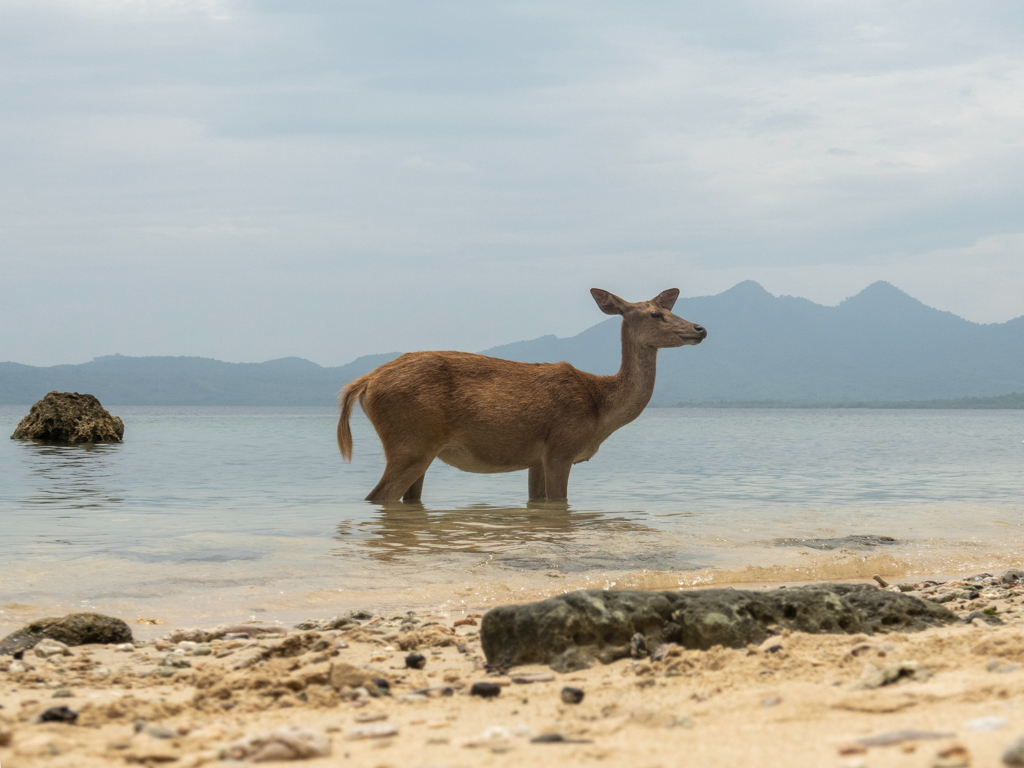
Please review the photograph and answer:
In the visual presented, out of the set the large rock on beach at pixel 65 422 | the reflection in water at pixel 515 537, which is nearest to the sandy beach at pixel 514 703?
the reflection in water at pixel 515 537

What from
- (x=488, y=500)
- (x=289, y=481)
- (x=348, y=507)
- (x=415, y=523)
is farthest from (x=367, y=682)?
(x=289, y=481)

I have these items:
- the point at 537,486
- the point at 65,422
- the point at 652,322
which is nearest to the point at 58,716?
the point at 537,486

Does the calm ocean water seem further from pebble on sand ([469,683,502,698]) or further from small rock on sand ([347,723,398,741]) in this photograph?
small rock on sand ([347,723,398,741])

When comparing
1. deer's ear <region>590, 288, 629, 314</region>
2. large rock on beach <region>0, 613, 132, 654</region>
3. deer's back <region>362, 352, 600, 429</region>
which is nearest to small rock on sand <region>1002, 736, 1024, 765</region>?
large rock on beach <region>0, 613, 132, 654</region>

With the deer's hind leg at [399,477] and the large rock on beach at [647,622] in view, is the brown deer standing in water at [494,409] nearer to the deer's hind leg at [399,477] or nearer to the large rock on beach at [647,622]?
the deer's hind leg at [399,477]

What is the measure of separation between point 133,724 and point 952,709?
2.90 m

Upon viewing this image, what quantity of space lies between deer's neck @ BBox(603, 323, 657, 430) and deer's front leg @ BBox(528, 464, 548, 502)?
1200 mm

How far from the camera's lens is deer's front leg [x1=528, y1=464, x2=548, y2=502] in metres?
12.1

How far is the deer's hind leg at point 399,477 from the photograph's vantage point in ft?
36.8

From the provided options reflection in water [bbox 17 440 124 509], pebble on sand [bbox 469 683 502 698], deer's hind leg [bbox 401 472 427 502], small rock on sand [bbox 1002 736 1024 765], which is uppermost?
small rock on sand [bbox 1002 736 1024 765]

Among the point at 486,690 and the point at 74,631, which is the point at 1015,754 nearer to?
the point at 486,690

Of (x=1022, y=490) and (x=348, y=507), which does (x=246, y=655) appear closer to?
(x=348, y=507)

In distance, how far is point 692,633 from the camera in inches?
168

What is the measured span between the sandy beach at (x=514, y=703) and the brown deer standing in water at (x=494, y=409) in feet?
20.0
